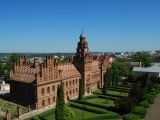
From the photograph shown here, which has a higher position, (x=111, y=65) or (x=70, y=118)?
(x=111, y=65)

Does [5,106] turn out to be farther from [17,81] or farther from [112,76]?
[112,76]

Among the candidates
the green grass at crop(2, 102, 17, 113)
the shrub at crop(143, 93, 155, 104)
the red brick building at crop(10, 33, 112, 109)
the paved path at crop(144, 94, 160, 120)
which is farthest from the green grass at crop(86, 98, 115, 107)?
the green grass at crop(2, 102, 17, 113)

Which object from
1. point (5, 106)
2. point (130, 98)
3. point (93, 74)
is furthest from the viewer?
point (93, 74)

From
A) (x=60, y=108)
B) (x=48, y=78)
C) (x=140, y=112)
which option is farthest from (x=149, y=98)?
(x=60, y=108)

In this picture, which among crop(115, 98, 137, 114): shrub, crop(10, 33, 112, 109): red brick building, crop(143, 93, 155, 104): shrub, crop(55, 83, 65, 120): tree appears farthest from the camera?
crop(143, 93, 155, 104): shrub

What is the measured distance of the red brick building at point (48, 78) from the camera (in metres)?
60.0

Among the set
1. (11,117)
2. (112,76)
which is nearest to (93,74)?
(112,76)

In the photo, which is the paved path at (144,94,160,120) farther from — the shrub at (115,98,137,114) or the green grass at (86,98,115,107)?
the green grass at (86,98,115,107)

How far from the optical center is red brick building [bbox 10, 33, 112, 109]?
6000 centimetres

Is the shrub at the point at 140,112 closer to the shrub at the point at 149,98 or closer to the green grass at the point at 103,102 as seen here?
the green grass at the point at 103,102

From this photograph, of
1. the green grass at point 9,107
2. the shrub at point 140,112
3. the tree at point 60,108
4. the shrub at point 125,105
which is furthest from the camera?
the green grass at point 9,107

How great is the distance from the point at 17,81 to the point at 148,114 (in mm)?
32830

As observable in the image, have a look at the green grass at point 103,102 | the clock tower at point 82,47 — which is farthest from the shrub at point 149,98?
the clock tower at point 82,47

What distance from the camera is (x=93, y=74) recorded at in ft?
274
